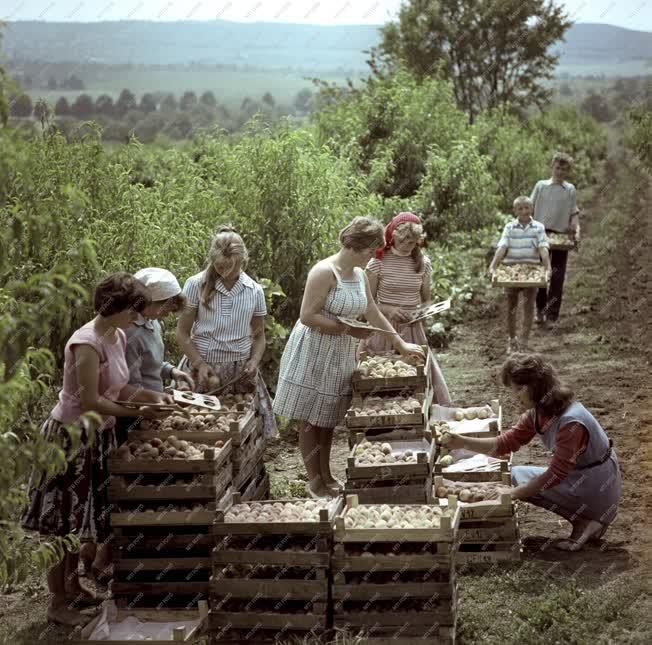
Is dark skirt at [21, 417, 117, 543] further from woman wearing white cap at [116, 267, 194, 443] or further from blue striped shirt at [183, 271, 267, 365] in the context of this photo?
blue striped shirt at [183, 271, 267, 365]

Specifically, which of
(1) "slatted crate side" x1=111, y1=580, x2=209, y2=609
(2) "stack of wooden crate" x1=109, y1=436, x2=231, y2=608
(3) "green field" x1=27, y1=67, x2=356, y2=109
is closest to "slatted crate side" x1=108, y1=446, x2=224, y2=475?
(2) "stack of wooden crate" x1=109, y1=436, x2=231, y2=608

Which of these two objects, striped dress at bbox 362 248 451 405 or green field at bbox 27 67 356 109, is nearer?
striped dress at bbox 362 248 451 405

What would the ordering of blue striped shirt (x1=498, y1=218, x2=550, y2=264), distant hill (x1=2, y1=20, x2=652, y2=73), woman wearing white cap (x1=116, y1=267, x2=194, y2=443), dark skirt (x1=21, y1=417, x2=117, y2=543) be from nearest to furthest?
dark skirt (x1=21, y1=417, x2=117, y2=543), woman wearing white cap (x1=116, y1=267, x2=194, y2=443), blue striped shirt (x1=498, y1=218, x2=550, y2=264), distant hill (x1=2, y1=20, x2=652, y2=73)

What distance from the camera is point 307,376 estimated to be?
22.0 feet

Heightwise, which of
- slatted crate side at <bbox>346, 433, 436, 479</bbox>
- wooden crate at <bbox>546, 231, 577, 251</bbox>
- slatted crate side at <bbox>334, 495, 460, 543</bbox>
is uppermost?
wooden crate at <bbox>546, 231, 577, 251</bbox>

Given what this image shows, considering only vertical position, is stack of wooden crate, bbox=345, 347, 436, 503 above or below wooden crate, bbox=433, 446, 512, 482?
above

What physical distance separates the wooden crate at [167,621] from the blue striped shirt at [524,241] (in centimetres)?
654

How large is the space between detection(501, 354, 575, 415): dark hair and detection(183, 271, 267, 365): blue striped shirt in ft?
5.50

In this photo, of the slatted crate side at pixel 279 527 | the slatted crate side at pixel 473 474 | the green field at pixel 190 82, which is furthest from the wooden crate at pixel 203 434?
the green field at pixel 190 82

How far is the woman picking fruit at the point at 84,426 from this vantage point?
195 inches

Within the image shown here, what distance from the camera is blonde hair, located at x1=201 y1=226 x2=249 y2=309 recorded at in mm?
6012

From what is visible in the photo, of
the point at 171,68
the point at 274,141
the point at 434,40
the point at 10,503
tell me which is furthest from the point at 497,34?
the point at 10,503

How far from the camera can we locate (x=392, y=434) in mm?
Answer: 6359

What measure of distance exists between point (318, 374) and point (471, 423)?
4.10 ft
